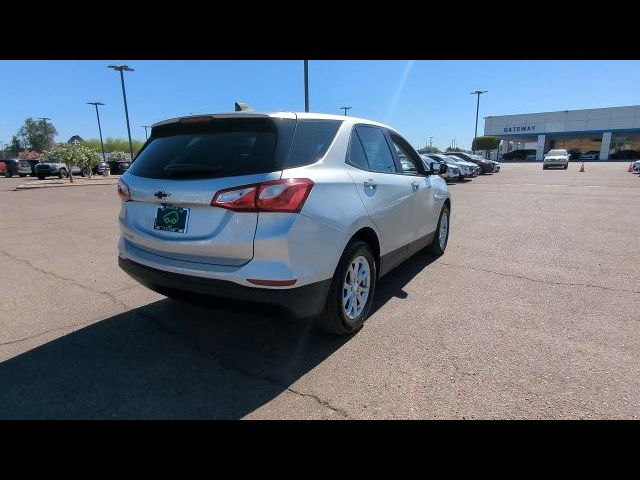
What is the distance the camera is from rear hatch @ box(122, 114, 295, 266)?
2523 mm

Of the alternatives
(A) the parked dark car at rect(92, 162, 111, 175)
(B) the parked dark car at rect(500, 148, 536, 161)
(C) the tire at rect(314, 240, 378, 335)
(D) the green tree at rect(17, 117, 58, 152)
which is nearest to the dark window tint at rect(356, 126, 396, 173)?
(C) the tire at rect(314, 240, 378, 335)

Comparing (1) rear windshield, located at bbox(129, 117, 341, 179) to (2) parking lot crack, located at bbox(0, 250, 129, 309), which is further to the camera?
(2) parking lot crack, located at bbox(0, 250, 129, 309)

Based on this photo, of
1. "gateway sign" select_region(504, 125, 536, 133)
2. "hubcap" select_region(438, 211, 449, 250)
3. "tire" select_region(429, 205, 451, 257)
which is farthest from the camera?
"gateway sign" select_region(504, 125, 536, 133)

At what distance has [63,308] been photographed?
3.89m

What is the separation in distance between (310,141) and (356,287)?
1.28 m

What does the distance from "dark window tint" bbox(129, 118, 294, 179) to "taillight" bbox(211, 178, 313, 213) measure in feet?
0.40

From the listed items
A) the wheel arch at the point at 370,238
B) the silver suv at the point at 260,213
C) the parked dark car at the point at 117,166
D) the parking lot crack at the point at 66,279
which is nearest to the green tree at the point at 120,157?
the parked dark car at the point at 117,166

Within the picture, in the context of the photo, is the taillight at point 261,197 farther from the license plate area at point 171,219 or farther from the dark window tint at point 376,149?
the dark window tint at point 376,149

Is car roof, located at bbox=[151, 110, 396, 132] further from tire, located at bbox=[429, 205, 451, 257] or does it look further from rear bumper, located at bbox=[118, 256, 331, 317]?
tire, located at bbox=[429, 205, 451, 257]

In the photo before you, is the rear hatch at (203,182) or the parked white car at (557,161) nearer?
the rear hatch at (203,182)

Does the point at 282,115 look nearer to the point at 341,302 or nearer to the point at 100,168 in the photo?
the point at 341,302

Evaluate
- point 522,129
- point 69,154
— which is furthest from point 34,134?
point 522,129

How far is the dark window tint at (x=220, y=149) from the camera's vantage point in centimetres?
259

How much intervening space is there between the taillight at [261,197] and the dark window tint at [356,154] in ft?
2.88
